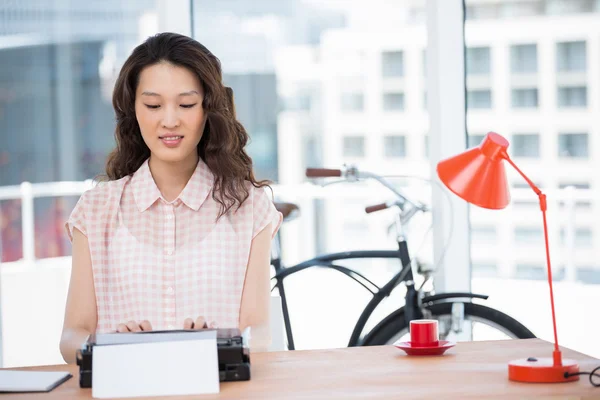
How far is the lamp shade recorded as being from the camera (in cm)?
148

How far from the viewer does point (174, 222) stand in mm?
2035

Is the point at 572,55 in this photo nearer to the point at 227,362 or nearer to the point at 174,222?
the point at 174,222

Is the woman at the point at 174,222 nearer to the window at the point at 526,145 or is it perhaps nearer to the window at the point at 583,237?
the window at the point at 526,145

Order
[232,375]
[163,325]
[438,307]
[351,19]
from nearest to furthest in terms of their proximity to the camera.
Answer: [232,375] → [163,325] → [438,307] → [351,19]

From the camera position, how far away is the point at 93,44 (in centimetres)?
334

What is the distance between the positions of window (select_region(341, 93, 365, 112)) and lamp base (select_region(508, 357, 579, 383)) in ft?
5.58

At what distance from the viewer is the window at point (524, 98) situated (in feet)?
9.46

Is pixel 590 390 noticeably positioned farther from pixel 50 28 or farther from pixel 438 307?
pixel 50 28

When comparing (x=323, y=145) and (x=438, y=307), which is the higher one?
(x=323, y=145)

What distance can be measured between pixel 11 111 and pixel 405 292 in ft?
5.54

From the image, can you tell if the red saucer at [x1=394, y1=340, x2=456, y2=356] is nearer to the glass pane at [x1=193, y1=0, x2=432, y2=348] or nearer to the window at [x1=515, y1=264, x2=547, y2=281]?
the glass pane at [x1=193, y1=0, x2=432, y2=348]

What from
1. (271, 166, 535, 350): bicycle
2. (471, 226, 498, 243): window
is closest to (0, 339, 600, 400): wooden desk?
(271, 166, 535, 350): bicycle

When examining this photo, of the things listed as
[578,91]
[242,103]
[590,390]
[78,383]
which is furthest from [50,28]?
[590,390]

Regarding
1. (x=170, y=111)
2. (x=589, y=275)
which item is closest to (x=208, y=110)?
(x=170, y=111)
